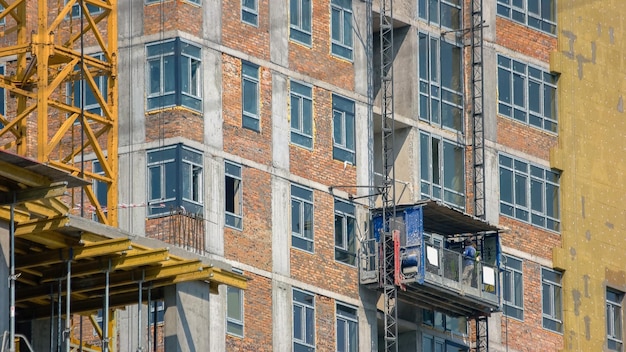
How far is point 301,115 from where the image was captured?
254 ft

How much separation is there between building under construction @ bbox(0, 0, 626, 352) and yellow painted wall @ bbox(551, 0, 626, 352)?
0.09 m

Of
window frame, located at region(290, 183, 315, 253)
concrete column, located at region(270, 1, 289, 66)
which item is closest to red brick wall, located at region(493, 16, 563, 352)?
window frame, located at region(290, 183, 315, 253)

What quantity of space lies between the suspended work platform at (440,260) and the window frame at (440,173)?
4.57 feet

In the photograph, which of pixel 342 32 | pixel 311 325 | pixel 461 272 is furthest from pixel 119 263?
pixel 461 272

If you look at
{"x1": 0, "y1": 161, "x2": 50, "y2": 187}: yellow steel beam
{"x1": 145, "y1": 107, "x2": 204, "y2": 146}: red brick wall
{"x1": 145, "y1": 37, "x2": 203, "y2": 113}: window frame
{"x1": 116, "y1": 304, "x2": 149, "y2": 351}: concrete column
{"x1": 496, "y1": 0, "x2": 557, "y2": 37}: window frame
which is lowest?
{"x1": 0, "y1": 161, "x2": 50, "y2": 187}: yellow steel beam

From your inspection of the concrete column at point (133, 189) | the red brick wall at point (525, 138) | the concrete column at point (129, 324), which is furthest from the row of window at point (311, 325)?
the red brick wall at point (525, 138)

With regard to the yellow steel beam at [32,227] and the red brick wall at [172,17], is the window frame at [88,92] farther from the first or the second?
the yellow steel beam at [32,227]

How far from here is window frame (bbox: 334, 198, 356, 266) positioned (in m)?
78.2

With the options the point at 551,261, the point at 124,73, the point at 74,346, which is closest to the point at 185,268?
the point at 74,346

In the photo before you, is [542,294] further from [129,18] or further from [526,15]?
[129,18]

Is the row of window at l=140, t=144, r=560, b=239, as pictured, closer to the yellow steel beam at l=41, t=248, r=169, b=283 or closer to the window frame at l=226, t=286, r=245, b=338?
the window frame at l=226, t=286, r=245, b=338

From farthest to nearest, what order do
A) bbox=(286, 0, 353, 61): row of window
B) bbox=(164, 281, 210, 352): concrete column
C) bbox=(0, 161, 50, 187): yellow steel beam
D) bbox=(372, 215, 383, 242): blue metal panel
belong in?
bbox=(372, 215, 383, 242): blue metal panel
bbox=(286, 0, 353, 61): row of window
bbox=(164, 281, 210, 352): concrete column
bbox=(0, 161, 50, 187): yellow steel beam

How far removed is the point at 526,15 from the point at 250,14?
15604 mm

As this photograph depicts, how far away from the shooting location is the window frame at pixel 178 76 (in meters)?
73.8
